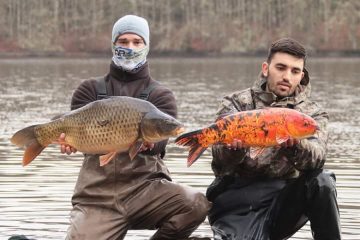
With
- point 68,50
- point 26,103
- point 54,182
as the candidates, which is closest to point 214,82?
point 26,103

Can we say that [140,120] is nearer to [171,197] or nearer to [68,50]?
[171,197]

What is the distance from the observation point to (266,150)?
25.9 ft

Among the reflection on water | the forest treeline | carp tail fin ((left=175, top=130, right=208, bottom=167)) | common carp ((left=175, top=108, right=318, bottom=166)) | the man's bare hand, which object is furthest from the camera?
the forest treeline

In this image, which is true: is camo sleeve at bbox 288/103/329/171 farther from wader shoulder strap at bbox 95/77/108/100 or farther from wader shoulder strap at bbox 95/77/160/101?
wader shoulder strap at bbox 95/77/108/100

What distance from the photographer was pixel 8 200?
11281 millimetres

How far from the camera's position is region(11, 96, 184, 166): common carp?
286 inches

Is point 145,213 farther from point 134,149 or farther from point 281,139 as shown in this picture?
point 281,139

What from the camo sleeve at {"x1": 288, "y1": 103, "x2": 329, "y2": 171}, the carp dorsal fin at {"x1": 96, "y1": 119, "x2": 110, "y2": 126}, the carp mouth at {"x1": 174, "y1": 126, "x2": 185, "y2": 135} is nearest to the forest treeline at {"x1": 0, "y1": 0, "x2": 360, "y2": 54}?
the camo sleeve at {"x1": 288, "y1": 103, "x2": 329, "y2": 171}

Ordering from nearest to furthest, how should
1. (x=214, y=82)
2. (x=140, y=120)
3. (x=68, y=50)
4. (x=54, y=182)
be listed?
(x=140, y=120) < (x=54, y=182) < (x=214, y=82) < (x=68, y=50)

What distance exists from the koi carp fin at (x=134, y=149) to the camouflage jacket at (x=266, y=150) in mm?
651

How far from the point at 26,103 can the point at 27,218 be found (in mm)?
19175

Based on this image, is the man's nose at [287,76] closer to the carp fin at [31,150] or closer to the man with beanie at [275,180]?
the man with beanie at [275,180]

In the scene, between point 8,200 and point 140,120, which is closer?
point 140,120

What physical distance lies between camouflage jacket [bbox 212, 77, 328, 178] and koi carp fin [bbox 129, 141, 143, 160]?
2.14 feet
